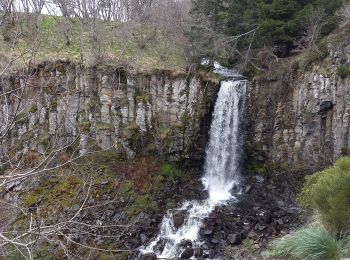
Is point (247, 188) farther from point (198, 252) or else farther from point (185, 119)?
point (198, 252)

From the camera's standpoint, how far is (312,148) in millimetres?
15336

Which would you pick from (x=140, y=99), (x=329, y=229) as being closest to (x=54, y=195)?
(x=140, y=99)

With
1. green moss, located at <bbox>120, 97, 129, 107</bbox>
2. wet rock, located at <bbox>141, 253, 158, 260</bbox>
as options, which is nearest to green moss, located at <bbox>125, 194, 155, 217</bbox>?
wet rock, located at <bbox>141, 253, 158, 260</bbox>

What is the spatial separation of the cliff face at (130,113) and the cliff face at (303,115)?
237cm

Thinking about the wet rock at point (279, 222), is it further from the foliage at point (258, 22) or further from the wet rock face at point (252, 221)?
the foliage at point (258, 22)

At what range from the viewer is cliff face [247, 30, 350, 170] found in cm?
1427

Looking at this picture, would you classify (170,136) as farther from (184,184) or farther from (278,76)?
(278,76)

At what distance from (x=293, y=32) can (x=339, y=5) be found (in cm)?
217

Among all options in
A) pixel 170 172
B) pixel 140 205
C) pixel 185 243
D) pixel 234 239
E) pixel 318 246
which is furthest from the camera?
pixel 170 172

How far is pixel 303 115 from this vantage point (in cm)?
1542

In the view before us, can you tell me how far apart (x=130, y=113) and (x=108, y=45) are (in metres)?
5.65

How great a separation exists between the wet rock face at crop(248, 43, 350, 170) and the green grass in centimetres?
473

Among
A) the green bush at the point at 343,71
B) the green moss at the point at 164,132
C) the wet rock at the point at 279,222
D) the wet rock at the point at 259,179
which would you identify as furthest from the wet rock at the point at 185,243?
the green bush at the point at 343,71

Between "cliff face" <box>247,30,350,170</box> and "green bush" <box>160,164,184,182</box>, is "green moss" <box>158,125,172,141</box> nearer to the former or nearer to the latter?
"green bush" <box>160,164,184,182</box>
